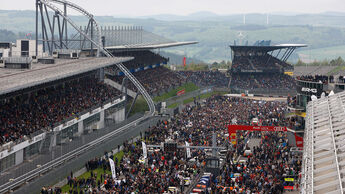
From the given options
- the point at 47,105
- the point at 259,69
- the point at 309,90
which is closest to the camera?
the point at 47,105

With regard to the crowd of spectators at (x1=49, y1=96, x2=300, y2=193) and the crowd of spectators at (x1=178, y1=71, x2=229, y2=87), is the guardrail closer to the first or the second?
the crowd of spectators at (x1=49, y1=96, x2=300, y2=193)

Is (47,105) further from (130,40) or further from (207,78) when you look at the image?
(207,78)

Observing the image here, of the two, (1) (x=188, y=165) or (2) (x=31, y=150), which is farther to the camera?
(2) (x=31, y=150)

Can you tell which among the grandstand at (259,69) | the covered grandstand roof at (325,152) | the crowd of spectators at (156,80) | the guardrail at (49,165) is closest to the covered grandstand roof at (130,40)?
the crowd of spectators at (156,80)

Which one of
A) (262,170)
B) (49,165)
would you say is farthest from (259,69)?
(49,165)

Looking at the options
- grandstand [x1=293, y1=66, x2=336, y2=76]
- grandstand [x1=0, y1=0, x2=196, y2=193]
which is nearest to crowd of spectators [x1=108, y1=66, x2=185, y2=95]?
grandstand [x1=0, y1=0, x2=196, y2=193]
